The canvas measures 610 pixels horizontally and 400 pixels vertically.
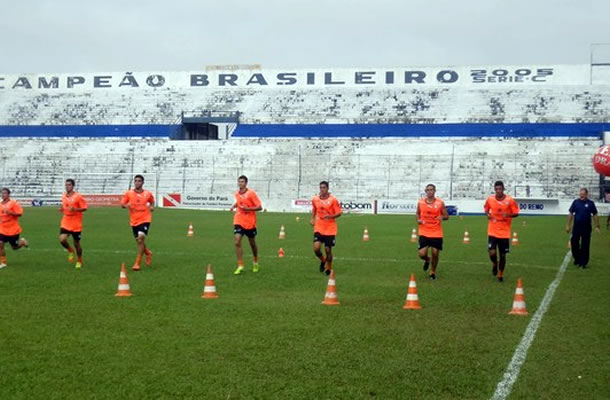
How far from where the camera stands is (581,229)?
1723cm

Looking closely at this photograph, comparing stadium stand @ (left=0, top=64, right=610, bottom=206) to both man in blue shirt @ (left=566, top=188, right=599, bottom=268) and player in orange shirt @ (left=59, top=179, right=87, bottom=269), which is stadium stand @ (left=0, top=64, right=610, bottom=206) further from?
player in orange shirt @ (left=59, top=179, right=87, bottom=269)

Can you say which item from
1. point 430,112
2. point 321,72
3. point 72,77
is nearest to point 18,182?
point 72,77

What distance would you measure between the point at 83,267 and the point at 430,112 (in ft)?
171

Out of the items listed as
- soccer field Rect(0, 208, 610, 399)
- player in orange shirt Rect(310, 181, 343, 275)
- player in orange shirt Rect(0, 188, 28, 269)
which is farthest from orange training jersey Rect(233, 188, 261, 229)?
player in orange shirt Rect(0, 188, 28, 269)

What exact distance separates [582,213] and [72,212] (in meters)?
11.0

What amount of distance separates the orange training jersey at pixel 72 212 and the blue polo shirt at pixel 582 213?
10549mm

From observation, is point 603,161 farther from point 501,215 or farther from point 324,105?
point 324,105

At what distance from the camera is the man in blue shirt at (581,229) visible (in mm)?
Result: 17109

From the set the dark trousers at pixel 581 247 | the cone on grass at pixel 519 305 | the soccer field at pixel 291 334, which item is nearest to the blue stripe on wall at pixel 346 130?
the dark trousers at pixel 581 247

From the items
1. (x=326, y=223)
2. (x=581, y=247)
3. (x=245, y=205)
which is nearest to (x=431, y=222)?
(x=326, y=223)

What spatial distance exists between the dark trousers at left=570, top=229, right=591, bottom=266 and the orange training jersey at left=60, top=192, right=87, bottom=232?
10478 millimetres

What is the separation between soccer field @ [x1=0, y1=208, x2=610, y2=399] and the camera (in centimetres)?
647

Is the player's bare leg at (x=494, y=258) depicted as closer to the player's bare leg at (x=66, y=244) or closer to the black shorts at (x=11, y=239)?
the player's bare leg at (x=66, y=244)

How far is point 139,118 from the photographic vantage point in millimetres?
69125
